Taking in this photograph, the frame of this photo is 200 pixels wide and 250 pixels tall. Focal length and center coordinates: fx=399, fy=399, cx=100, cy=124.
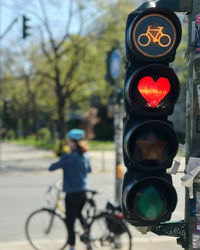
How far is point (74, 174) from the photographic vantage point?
5289 millimetres

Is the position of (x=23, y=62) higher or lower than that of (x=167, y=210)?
higher

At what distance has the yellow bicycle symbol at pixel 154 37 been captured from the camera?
2.35 metres

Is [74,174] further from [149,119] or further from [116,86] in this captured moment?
[149,119]

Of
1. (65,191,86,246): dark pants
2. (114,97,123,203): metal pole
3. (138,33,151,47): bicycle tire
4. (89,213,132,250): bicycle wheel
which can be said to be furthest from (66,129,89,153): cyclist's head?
(138,33,151,47): bicycle tire

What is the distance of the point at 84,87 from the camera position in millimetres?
23578

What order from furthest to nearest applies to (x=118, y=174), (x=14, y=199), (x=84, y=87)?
(x=84, y=87)
(x=14, y=199)
(x=118, y=174)

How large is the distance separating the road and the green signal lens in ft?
1.01

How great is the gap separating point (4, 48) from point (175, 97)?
3723 cm

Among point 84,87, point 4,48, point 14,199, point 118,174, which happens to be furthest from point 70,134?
point 4,48

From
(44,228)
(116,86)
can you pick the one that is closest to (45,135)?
(116,86)

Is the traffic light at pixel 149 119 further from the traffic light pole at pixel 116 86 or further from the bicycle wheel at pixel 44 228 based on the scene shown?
the traffic light pole at pixel 116 86

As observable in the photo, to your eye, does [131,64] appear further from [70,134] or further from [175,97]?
[70,134]

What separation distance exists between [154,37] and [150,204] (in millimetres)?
987

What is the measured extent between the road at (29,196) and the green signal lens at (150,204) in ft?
1.01
